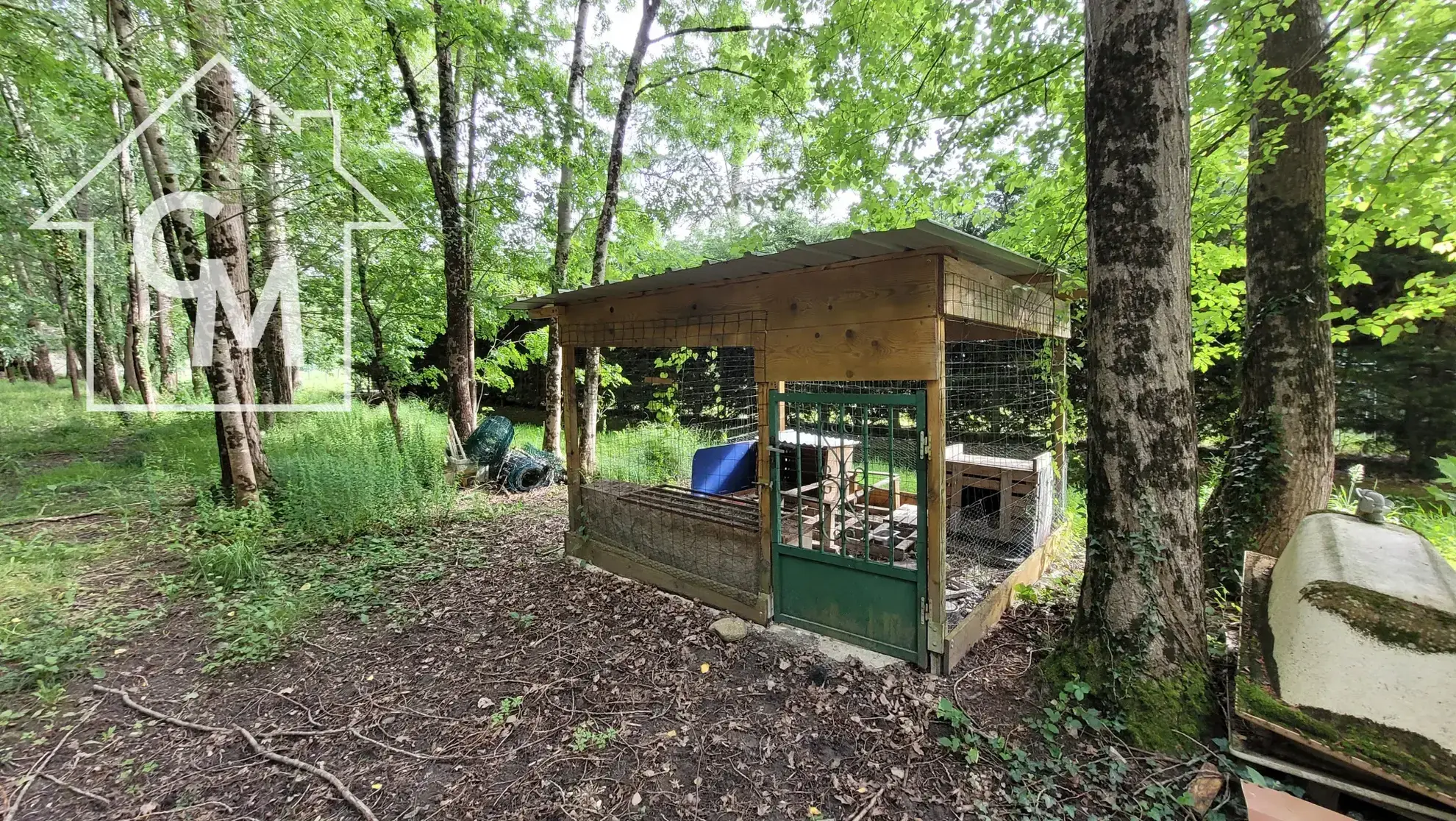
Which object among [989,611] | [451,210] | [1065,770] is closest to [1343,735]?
[1065,770]

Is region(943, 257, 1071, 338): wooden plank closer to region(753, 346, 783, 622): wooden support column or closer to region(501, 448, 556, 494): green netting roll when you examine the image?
region(753, 346, 783, 622): wooden support column

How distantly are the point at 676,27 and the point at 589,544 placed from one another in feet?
23.8

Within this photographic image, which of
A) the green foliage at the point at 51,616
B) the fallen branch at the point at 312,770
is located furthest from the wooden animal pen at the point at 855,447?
the green foliage at the point at 51,616

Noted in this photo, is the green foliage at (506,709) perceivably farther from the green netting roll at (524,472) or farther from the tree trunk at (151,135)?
the green netting roll at (524,472)

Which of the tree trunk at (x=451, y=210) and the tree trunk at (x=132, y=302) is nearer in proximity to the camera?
the tree trunk at (x=451, y=210)

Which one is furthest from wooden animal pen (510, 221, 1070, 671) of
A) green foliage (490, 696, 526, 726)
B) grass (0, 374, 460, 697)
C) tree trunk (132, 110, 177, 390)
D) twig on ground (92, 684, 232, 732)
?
tree trunk (132, 110, 177, 390)

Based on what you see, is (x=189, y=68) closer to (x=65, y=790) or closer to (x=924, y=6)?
(x=65, y=790)

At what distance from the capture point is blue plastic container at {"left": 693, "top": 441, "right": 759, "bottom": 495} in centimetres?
518

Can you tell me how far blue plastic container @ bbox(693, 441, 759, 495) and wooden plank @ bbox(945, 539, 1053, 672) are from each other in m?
2.29

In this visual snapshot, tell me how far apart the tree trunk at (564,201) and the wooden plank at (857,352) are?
14.1 feet

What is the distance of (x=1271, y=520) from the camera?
3023 mm

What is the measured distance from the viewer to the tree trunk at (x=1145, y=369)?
220cm

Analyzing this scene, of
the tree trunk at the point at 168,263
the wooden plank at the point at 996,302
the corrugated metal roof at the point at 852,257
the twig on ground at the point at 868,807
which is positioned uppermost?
the tree trunk at the point at 168,263

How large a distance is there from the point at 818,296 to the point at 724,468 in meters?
2.74
